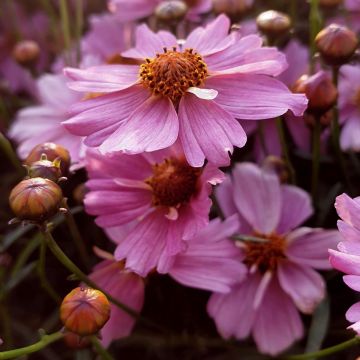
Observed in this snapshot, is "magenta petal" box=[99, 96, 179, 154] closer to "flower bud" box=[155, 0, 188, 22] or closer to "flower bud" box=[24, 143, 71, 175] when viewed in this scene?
"flower bud" box=[24, 143, 71, 175]

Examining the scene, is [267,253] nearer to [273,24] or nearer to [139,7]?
[273,24]

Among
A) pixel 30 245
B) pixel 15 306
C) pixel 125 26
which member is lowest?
pixel 15 306

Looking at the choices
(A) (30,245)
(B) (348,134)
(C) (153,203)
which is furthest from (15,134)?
(B) (348,134)

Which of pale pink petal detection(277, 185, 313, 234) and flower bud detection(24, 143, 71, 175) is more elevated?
flower bud detection(24, 143, 71, 175)

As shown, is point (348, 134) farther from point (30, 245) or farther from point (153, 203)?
point (30, 245)

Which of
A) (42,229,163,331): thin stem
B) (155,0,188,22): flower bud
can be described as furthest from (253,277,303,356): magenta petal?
(155,0,188,22): flower bud

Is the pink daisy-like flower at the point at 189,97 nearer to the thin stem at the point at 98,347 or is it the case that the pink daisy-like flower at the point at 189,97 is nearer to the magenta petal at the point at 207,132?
the magenta petal at the point at 207,132
